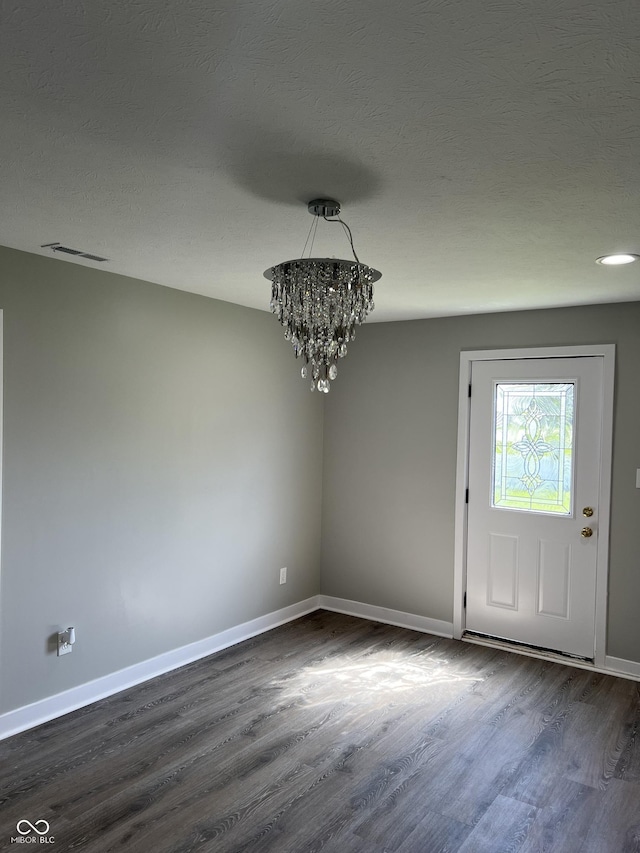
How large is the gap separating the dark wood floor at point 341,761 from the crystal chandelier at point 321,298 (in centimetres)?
170

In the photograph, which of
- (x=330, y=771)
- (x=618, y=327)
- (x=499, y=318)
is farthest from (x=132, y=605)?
(x=618, y=327)

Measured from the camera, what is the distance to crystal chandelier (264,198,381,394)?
2.31m

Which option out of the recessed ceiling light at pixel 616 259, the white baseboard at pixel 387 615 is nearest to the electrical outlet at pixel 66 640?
the white baseboard at pixel 387 615

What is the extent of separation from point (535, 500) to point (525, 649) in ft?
3.29

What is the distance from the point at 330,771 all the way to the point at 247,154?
2.51 metres

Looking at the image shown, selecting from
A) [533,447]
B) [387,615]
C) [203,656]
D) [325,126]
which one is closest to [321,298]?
[325,126]

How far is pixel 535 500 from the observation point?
4.28 m

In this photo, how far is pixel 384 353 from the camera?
488 cm

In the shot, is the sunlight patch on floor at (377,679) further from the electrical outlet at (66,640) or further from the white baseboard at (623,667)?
the electrical outlet at (66,640)

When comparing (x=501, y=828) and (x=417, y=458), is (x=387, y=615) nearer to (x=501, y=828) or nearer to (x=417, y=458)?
(x=417, y=458)

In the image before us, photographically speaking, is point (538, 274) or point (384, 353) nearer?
point (538, 274)

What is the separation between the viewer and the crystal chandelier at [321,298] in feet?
7.57

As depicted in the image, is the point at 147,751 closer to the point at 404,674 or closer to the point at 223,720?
the point at 223,720

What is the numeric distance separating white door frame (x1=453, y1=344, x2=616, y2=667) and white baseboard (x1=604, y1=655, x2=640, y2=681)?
4 centimetres
